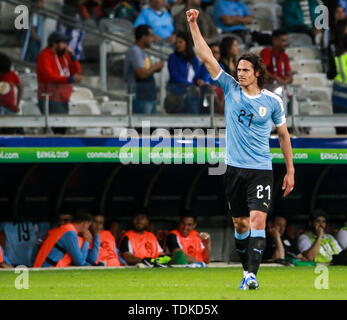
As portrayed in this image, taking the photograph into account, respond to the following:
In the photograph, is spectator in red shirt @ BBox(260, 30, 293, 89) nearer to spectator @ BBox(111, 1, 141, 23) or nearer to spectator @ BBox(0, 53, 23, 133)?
A: spectator @ BBox(111, 1, 141, 23)

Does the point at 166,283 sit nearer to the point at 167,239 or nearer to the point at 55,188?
the point at 167,239

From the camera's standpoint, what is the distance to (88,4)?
17.4m

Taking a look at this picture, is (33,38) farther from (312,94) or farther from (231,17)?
(312,94)

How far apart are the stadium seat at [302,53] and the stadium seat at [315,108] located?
9.39 ft

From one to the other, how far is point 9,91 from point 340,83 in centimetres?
455

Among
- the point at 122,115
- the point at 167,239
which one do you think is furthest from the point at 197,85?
the point at 167,239

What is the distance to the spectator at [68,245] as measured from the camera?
13258 mm

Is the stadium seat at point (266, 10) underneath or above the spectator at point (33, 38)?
above

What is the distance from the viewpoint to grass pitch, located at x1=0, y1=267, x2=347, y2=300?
892 cm

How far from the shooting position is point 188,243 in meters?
14.6

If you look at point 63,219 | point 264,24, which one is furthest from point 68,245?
point 264,24

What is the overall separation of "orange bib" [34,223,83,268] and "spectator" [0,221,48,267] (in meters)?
0.59

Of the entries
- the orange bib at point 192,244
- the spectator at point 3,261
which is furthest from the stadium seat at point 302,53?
the spectator at point 3,261

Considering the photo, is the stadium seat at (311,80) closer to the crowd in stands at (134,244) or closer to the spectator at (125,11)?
the crowd in stands at (134,244)
